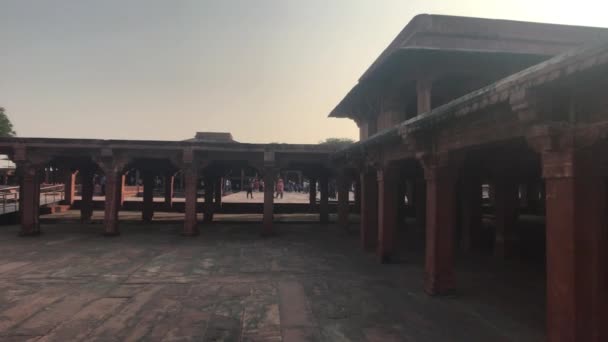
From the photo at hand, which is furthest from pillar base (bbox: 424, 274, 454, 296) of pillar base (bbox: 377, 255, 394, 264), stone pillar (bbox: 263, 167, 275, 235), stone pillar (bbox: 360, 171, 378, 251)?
stone pillar (bbox: 263, 167, 275, 235)

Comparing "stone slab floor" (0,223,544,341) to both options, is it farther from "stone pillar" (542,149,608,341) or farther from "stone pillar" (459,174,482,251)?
"stone pillar" (459,174,482,251)

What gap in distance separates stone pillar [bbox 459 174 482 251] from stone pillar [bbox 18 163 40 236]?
1584cm

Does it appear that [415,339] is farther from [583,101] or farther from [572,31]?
[572,31]

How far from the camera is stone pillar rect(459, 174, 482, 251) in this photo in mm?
12008

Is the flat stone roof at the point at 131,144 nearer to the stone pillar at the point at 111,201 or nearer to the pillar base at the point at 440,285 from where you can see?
the stone pillar at the point at 111,201

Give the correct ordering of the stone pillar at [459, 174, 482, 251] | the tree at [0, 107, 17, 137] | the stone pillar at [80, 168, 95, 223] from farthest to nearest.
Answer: the tree at [0, 107, 17, 137] → the stone pillar at [80, 168, 95, 223] → the stone pillar at [459, 174, 482, 251]

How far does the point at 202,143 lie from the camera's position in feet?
45.8

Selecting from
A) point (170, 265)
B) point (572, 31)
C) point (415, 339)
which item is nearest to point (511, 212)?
point (415, 339)

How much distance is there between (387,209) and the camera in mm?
10055

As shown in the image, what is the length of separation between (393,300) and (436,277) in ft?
3.35

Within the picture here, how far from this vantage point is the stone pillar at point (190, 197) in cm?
1403

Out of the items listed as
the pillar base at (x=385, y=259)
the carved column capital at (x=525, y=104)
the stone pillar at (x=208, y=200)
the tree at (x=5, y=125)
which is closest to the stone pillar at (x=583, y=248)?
the carved column capital at (x=525, y=104)

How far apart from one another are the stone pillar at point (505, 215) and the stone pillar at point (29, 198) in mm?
16412

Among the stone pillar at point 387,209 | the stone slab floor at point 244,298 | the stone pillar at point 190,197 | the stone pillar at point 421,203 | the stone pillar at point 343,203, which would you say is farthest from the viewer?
the stone pillar at point 421,203
